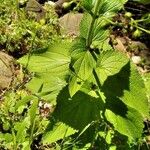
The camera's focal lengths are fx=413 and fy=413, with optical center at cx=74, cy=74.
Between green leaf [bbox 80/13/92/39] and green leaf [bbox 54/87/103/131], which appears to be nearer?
green leaf [bbox 80/13/92/39]

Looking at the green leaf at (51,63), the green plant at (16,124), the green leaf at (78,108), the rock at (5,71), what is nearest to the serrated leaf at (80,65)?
the green leaf at (51,63)

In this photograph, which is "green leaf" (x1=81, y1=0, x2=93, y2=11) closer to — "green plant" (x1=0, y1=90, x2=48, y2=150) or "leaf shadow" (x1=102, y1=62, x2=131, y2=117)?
"leaf shadow" (x1=102, y1=62, x2=131, y2=117)

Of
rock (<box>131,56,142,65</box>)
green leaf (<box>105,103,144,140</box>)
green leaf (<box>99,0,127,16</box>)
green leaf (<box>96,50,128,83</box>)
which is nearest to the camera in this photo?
green leaf (<box>99,0,127,16</box>)

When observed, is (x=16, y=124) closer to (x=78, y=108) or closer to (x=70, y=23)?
(x=78, y=108)

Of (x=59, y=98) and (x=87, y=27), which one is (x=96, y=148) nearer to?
(x=59, y=98)

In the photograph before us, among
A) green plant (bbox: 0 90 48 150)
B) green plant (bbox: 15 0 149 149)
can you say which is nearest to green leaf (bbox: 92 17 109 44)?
green plant (bbox: 15 0 149 149)

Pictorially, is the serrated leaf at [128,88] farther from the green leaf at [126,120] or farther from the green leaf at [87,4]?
the green leaf at [87,4]

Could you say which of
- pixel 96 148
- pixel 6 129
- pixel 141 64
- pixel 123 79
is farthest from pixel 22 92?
pixel 141 64
